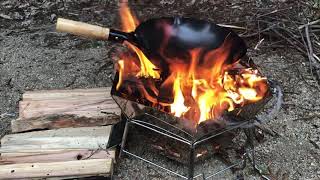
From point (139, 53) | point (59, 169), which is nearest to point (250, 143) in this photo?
A: point (139, 53)

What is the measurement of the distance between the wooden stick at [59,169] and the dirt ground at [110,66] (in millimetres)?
200

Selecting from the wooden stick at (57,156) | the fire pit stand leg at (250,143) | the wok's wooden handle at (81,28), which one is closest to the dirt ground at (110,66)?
the fire pit stand leg at (250,143)

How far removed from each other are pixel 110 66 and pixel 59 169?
1.22 meters

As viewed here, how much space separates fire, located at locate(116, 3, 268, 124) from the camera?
2318 mm

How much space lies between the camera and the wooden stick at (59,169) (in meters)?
2.36

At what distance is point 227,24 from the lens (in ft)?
12.3

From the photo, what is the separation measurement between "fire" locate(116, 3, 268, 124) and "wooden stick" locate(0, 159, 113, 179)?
0.41 meters

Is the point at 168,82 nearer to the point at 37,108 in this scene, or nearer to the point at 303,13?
the point at 37,108

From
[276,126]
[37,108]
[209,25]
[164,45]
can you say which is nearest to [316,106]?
[276,126]

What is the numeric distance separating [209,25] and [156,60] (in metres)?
0.40

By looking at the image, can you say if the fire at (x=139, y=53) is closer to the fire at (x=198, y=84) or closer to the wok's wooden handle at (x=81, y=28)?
the fire at (x=198, y=84)

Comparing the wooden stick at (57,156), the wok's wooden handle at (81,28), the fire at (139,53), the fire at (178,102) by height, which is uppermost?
the wok's wooden handle at (81,28)

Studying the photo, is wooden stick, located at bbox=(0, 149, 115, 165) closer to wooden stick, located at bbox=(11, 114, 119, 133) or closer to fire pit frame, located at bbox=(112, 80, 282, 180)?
fire pit frame, located at bbox=(112, 80, 282, 180)

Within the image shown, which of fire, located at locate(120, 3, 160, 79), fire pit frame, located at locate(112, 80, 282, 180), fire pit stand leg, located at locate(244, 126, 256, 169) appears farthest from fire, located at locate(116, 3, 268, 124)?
fire pit stand leg, located at locate(244, 126, 256, 169)
